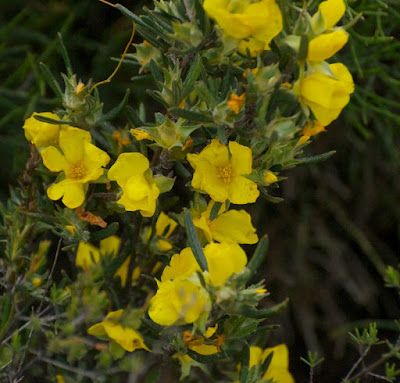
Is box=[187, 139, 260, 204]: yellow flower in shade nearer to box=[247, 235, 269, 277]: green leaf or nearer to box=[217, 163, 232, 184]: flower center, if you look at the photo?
box=[217, 163, 232, 184]: flower center

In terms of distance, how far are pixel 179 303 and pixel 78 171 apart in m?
0.41

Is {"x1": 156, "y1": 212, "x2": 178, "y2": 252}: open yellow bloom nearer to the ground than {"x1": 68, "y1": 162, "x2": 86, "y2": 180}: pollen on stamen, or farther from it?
nearer to the ground

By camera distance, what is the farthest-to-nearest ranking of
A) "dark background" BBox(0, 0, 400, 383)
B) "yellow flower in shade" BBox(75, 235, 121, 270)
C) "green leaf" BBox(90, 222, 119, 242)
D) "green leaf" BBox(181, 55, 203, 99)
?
"dark background" BBox(0, 0, 400, 383), "yellow flower in shade" BBox(75, 235, 121, 270), "green leaf" BBox(90, 222, 119, 242), "green leaf" BBox(181, 55, 203, 99)

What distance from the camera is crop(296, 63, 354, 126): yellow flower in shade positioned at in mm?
1093

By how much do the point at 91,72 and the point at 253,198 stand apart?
177 centimetres

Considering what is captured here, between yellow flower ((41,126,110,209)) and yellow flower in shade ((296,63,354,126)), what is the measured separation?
0.50 metres

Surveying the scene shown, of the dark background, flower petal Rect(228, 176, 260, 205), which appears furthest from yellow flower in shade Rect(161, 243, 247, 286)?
the dark background

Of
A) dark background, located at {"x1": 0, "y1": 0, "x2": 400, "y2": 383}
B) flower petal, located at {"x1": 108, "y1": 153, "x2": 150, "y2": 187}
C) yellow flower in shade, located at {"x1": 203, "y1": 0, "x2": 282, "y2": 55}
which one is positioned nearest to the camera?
yellow flower in shade, located at {"x1": 203, "y1": 0, "x2": 282, "y2": 55}

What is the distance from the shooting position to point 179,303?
1.15m

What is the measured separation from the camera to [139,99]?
8.70 feet

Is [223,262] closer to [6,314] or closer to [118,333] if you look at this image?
[118,333]

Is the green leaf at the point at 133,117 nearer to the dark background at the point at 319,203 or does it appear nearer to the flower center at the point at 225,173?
the flower center at the point at 225,173

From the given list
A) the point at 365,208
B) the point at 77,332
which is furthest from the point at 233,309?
the point at 365,208

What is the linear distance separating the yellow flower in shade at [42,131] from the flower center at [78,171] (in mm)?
92
